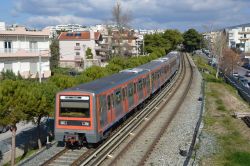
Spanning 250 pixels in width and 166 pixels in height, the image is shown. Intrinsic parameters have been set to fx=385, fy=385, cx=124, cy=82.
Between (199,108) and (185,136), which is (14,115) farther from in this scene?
(199,108)

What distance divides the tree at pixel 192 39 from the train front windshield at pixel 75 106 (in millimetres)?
115634

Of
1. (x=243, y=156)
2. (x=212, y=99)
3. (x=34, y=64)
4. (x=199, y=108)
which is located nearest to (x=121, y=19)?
(x=34, y=64)

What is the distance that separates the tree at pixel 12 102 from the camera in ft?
55.8

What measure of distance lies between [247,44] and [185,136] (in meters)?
112

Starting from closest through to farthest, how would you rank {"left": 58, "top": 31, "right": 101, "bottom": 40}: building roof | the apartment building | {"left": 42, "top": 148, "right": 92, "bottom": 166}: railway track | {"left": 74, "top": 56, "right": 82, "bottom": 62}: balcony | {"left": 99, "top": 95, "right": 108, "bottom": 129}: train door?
{"left": 42, "top": 148, "right": 92, "bottom": 166}: railway track, {"left": 99, "top": 95, "right": 108, "bottom": 129}: train door, {"left": 74, "top": 56, "right": 82, "bottom": 62}: balcony, the apartment building, {"left": 58, "top": 31, "right": 101, "bottom": 40}: building roof

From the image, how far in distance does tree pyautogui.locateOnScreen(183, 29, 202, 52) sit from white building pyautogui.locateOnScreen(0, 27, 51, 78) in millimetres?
85432

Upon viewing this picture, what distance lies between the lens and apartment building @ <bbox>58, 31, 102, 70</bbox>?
7947 cm

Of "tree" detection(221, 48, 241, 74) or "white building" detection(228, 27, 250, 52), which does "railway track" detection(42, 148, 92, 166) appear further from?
"white building" detection(228, 27, 250, 52)

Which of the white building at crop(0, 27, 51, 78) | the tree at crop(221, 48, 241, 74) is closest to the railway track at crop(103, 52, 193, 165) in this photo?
the white building at crop(0, 27, 51, 78)

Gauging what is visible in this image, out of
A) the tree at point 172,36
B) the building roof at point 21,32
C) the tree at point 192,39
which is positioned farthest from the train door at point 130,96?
the tree at point 192,39

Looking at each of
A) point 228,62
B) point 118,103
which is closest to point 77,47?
point 228,62

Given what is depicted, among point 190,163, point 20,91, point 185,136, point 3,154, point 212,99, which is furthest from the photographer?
point 212,99

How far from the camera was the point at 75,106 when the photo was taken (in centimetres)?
1661

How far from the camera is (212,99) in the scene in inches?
1329
